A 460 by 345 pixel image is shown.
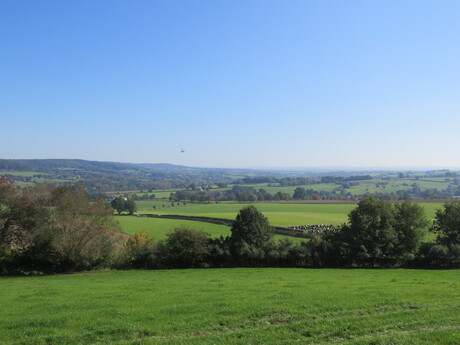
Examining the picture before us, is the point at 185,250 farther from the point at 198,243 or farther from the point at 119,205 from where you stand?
the point at 119,205

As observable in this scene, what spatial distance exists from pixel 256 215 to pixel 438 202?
338 ft

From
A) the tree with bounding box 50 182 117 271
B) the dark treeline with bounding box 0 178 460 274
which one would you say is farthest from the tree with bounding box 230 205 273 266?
the tree with bounding box 50 182 117 271

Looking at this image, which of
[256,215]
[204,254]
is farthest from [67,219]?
[256,215]

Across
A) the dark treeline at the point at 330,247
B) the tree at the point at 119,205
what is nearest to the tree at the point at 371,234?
the dark treeline at the point at 330,247

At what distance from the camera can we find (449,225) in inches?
1780

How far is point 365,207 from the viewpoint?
4388 centimetres

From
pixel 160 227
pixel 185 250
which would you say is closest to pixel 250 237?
pixel 185 250

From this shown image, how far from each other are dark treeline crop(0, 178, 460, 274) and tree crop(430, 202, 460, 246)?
11 cm

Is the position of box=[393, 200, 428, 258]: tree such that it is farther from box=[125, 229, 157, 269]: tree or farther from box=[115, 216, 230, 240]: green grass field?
box=[115, 216, 230, 240]: green grass field

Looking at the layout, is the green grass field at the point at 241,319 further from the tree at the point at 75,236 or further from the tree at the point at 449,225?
the tree at the point at 449,225

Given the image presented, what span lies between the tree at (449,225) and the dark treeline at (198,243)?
0.38ft

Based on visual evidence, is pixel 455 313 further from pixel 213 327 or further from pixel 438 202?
pixel 438 202

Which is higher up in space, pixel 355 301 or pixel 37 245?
pixel 355 301

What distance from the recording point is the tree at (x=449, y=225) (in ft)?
145
